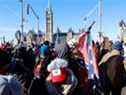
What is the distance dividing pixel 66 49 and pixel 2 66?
3.80 metres

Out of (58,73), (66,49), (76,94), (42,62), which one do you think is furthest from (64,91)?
(42,62)

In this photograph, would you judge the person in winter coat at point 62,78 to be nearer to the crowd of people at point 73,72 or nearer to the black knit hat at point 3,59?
the crowd of people at point 73,72

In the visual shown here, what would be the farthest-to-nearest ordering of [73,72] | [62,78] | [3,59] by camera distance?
[73,72], [62,78], [3,59]

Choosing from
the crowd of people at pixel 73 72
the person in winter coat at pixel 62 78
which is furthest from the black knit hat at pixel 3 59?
the person in winter coat at pixel 62 78

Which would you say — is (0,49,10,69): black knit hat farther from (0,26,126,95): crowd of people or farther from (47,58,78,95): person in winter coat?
(47,58,78,95): person in winter coat

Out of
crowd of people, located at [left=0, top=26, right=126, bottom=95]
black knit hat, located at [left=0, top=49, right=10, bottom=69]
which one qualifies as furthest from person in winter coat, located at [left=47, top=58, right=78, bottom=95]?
black knit hat, located at [left=0, top=49, right=10, bottom=69]

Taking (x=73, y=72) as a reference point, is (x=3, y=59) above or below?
above

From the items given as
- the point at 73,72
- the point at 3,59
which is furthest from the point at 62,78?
the point at 3,59

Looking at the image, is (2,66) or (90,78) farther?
(90,78)

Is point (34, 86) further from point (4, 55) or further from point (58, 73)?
point (58, 73)

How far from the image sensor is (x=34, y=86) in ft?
21.5

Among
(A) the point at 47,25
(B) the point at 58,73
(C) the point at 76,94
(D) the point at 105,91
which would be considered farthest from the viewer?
(A) the point at 47,25

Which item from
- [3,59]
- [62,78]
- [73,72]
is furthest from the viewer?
[73,72]

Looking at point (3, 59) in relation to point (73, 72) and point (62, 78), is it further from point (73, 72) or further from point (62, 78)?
point (73, 72)
